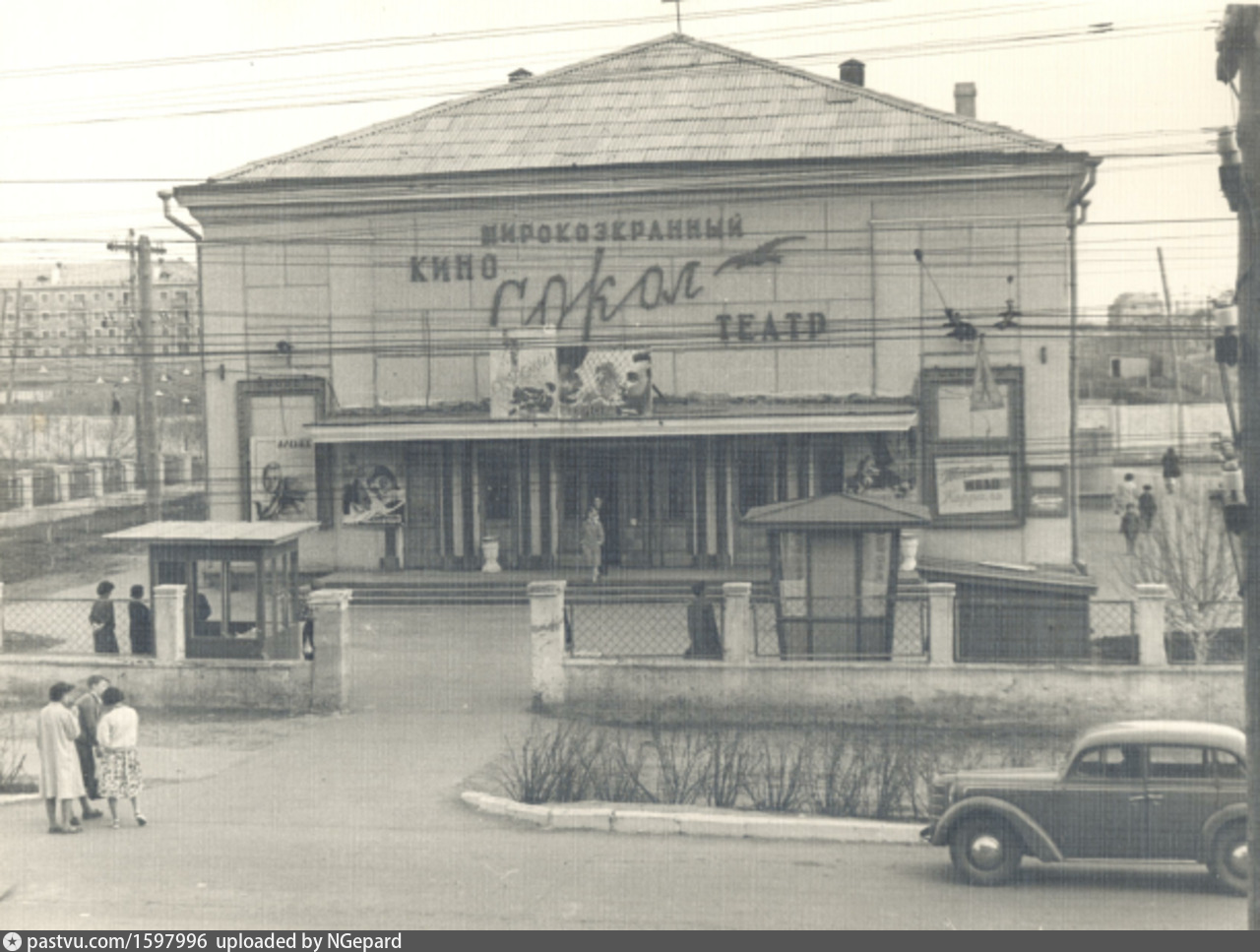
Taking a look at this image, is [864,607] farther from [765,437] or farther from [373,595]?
[373,595]

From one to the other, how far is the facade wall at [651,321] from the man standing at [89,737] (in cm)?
1415

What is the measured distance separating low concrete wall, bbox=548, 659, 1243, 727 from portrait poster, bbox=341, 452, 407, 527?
11.4m

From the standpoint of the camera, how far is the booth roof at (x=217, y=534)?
60.8 feet

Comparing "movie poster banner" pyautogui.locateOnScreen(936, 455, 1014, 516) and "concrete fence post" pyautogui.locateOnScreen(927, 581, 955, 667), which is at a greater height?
"movie poster banner" pyautogui.locateOnScreen(936, 455, 1014, 516)

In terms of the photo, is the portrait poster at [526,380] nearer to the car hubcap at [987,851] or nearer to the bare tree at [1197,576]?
the bare tree at [1197,576]

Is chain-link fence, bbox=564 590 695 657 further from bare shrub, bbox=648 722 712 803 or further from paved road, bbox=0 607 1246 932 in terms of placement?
paved road, bbox=0 607 1246 932

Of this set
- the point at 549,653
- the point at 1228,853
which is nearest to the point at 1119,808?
the point at 1228,853

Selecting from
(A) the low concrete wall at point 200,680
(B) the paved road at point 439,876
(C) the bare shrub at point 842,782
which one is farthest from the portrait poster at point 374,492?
(C) the bare shrub at point 842,782

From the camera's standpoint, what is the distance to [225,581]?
60.4ft

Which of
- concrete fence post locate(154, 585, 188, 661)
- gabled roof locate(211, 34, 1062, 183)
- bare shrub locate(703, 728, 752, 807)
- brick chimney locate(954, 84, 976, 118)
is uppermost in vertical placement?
brick chimney locate(954, 84, 976, 118)

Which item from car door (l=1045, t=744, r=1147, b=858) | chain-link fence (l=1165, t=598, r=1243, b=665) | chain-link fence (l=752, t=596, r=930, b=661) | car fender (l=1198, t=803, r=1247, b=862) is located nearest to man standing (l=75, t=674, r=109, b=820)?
chain-link fence (l=752, t=596, r=930, b=661)

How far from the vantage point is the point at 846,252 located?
27.2 metres

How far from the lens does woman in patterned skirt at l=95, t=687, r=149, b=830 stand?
13.1 m
